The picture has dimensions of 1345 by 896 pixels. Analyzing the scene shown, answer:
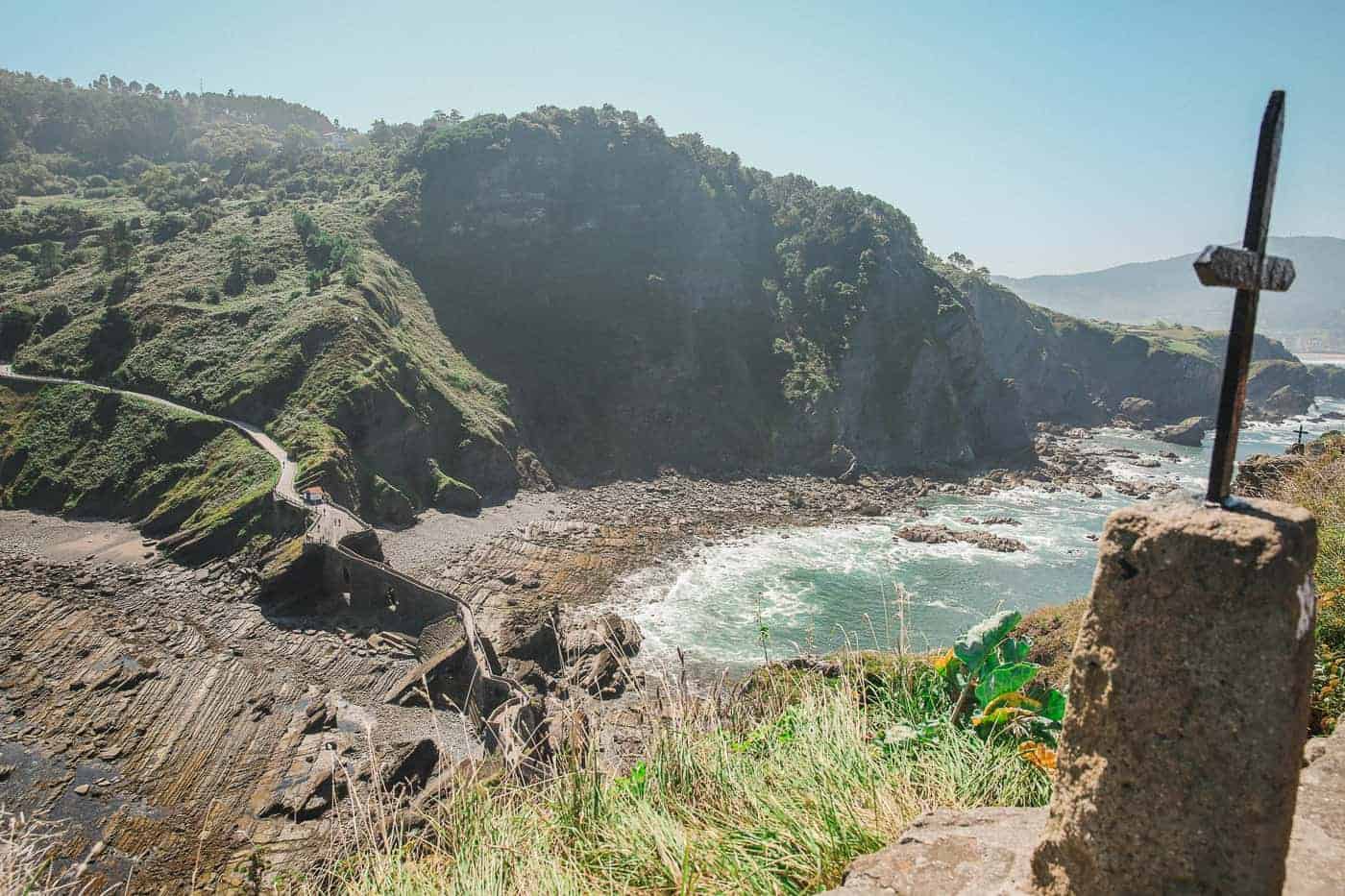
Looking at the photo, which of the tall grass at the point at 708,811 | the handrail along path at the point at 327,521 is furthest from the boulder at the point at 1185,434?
the tall grass at the point at 708,811

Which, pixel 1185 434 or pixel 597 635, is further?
pixel 1185 434

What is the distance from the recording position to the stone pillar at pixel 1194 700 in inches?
102

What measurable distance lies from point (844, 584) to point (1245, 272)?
115 feet

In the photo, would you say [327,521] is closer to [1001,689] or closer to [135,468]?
[135,468]

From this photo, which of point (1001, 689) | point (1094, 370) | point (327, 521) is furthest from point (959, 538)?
point (1094, 370)

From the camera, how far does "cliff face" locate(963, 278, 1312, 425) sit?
8844cm

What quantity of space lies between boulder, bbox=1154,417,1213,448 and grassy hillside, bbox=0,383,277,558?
84.5 metres

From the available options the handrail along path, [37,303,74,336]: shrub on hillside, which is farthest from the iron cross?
[37,303,74,336]: shrub on hillside

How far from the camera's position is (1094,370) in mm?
97188

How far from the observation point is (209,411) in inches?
1607

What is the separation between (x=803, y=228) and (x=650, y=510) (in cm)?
4797

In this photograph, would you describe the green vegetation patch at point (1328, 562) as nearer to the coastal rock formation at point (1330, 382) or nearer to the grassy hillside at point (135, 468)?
the grassy hillside at point (135, 468)

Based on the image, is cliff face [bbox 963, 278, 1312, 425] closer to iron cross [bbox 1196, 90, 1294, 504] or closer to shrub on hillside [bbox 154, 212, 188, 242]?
shrub on hillside [bbox 154, 212, 188, 242]

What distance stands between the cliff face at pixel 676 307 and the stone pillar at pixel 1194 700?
5098 centimetres
